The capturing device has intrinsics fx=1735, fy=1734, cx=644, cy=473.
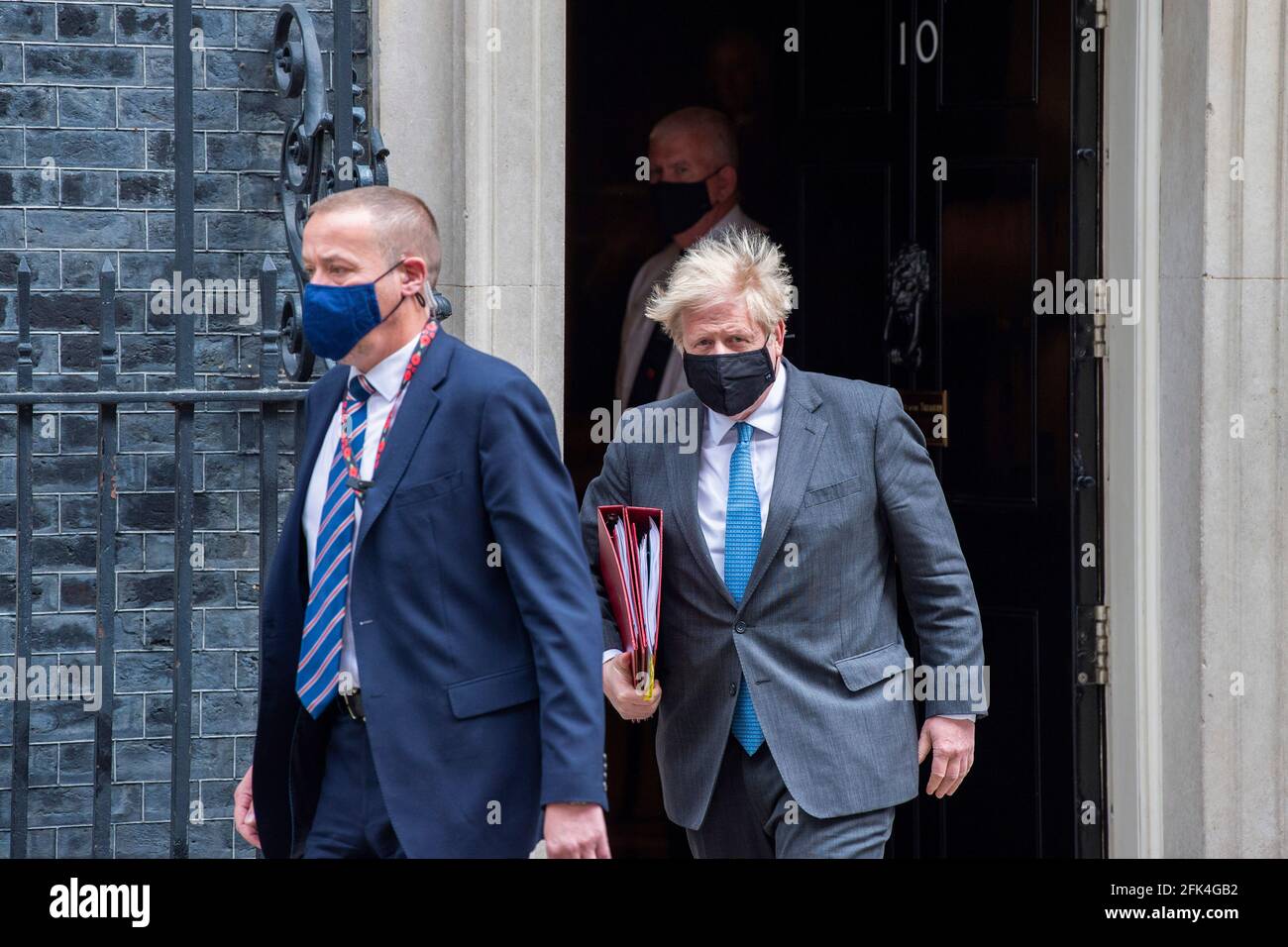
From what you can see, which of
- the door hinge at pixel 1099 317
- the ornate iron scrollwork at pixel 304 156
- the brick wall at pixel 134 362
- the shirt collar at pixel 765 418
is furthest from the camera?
the door hinge at pixel 1099 317

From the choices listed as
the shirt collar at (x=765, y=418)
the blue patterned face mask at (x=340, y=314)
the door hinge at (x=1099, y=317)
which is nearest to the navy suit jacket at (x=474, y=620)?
the blue patterned face mask at (x=340, y=314)

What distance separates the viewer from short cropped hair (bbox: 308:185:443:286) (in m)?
3.26

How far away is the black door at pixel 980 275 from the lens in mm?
5645

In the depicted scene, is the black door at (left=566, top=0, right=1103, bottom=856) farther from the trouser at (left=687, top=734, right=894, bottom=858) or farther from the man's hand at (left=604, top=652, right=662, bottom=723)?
the man's hand at (left=604, top=652, right=662, bottom=723)

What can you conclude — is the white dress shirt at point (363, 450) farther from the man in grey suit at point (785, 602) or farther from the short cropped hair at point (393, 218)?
the man in grey suit at point (785, 602)

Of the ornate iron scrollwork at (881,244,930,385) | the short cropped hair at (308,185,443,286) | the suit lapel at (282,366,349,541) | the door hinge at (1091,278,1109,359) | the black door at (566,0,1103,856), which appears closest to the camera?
the short cropped hair at (308,185,443,286)

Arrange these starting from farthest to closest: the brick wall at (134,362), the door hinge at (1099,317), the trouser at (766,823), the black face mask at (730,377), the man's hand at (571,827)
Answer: the door hinge at (1099,317)
the brick wall at (134,362)
the black face mask at (730,377)
the trouser at (766,823)
the man's hand at (571,827)

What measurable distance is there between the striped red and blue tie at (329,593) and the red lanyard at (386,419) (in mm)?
11

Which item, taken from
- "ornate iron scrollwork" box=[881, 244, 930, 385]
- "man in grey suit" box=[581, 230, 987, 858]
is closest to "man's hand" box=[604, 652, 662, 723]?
"man in grey suit" box=[581, 230, 987, 858]

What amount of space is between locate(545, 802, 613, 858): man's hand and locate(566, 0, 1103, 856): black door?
116 inches

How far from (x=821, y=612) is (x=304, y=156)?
188cm

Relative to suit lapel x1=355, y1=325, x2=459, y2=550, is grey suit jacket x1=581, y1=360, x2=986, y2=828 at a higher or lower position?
lower

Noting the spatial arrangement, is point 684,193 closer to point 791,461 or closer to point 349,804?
point 791,461

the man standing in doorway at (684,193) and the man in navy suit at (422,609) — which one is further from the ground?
the man standing in doorway at (684,193)
